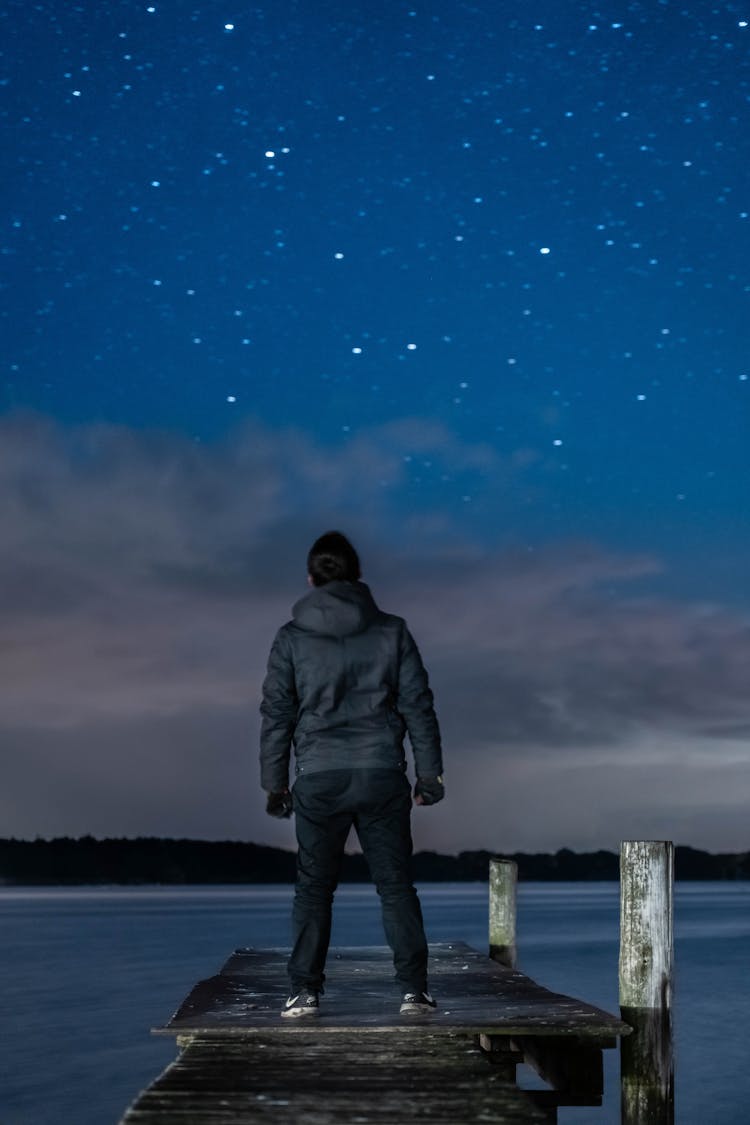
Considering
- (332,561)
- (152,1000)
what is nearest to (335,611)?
(332,561)

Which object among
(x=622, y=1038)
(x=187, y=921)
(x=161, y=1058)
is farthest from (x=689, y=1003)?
(x=187, y=921)

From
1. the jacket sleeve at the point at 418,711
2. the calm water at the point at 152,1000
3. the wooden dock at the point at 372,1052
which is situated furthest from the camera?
the calm water at the point at 152,1000

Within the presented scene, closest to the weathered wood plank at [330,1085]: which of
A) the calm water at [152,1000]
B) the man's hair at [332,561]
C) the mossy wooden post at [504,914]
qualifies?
the man's hair at [332,561]

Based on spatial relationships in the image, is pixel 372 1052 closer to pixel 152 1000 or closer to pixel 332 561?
pixel 332 561

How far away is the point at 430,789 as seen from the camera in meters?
6.11

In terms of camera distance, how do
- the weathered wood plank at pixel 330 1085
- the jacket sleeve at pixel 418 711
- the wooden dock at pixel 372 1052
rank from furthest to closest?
the jacket sleeve at pixel 418 711 < the wooden dock at pixel 372 1052 < the weathered wood plank at pixel 330 1085

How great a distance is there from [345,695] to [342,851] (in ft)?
2.82

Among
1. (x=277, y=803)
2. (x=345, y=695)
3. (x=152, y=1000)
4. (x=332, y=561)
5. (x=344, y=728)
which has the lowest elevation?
(x=152, y=1000)

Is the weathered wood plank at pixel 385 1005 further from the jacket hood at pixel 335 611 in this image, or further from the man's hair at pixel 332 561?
the man's hair at pixel 332 561

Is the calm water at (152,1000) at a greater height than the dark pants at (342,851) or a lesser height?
lesser

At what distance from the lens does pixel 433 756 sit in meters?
6.09

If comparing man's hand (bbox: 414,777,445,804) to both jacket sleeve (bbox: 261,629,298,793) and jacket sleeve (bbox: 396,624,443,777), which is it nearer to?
jacket sleeve (bbox: 396,624,443,777)

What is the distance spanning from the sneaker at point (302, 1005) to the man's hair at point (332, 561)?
2.05 metres

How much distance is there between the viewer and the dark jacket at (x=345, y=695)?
6113 mm
